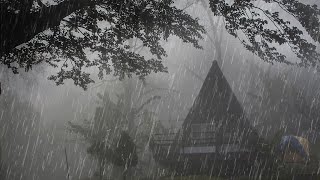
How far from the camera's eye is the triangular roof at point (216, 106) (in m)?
16.3

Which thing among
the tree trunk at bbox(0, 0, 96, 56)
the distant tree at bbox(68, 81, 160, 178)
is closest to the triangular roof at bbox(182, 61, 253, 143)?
the distant tree at bbox(68, 81, 160, 178)

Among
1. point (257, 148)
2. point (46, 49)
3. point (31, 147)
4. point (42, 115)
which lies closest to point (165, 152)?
point (257, 148)

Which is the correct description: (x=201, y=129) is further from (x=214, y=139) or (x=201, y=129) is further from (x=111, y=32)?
(x=111, y=32)

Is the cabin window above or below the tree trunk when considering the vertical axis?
below

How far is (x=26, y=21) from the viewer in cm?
606

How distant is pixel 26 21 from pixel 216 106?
1229 cm

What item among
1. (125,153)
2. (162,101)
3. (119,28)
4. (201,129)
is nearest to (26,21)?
(119,28)

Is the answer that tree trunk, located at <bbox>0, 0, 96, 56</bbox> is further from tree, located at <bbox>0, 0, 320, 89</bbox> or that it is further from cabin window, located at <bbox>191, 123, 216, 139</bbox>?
cabin window, located at <bbox>191, 123, 216, 139</bbox>

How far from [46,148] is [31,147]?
86.5 inches

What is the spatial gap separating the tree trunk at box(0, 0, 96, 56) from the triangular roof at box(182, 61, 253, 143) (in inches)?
440

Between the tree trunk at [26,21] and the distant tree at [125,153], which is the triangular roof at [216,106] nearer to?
the distant tree at [125,153]

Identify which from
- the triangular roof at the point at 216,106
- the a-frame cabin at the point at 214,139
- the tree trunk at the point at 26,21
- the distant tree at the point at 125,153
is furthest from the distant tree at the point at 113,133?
the tree trunk at the point at 26,21

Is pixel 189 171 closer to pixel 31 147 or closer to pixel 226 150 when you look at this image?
pixel 226 150

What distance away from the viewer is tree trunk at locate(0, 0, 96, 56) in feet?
19.2
